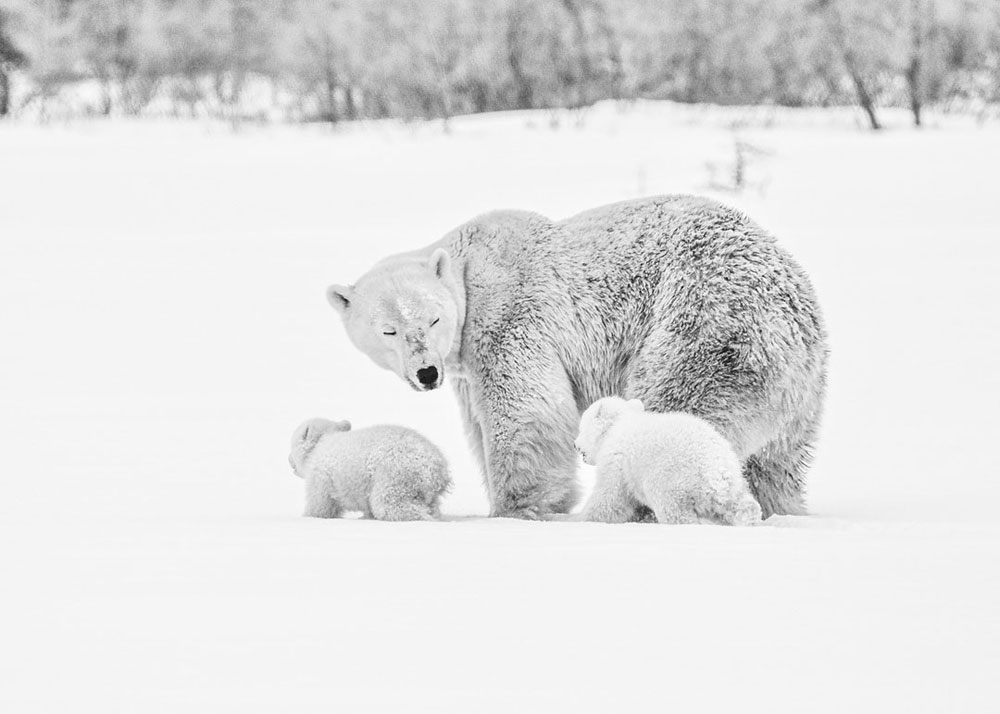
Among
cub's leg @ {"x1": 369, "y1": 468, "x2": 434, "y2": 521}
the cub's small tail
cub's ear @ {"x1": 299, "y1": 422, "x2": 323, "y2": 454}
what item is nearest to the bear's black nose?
cub's leg @ {"x1": 369, "y1": 468, "x2": 434, "y2": 521}

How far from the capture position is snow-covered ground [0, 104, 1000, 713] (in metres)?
2.73

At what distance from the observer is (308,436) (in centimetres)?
558

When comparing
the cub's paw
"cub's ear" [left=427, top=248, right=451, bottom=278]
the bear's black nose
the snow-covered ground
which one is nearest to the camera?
the snow-covered ground

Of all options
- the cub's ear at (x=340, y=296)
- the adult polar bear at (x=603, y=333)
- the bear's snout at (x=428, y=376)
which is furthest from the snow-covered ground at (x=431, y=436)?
the cub's ear at (x=340, y=296)

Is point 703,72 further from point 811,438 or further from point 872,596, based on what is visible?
point 872,596

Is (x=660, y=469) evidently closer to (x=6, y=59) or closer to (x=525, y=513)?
(x=525, y=513)

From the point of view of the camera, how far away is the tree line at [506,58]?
15867 millimetres

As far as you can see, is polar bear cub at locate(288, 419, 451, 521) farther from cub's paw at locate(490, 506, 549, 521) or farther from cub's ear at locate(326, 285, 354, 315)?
cub's ear at locate(326, 285, 354, 315)

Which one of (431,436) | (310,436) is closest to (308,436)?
(310,436)

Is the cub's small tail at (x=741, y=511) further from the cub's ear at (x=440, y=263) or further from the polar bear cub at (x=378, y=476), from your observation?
the cub's ear at (x=440, y=263)

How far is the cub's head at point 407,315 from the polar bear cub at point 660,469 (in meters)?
0.75

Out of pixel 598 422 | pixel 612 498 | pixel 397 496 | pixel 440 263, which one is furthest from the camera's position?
pixel 440 263

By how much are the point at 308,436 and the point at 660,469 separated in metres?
1.66

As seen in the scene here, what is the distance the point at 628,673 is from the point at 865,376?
743 centimetres
